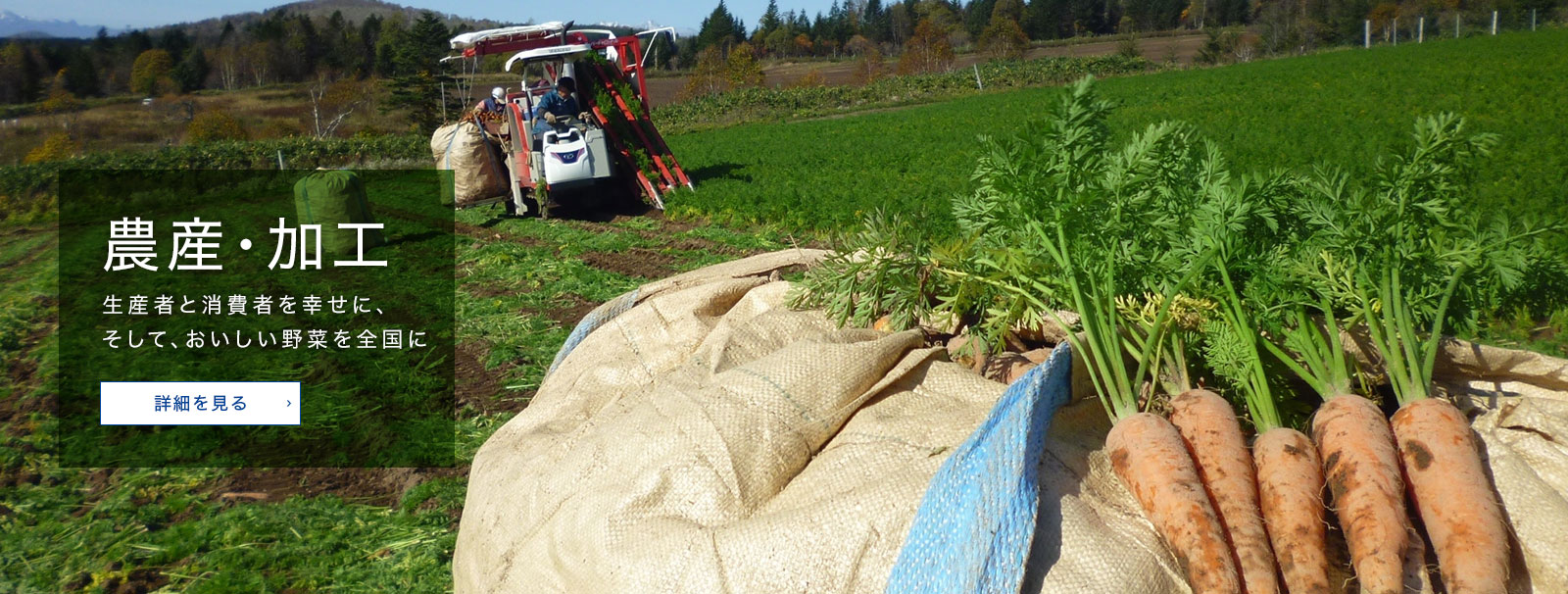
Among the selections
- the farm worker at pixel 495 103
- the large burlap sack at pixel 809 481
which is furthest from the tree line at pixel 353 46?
the large burlap sack at pixel 809 481

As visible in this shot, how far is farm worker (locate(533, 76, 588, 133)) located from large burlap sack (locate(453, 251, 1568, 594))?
10.6 m

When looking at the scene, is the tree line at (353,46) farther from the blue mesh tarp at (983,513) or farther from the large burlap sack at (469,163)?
the blue mesh tarp at (983,513)

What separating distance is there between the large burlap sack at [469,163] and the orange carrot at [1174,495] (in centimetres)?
1400

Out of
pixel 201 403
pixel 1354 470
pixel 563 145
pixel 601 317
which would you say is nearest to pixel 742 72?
pixel 563 145

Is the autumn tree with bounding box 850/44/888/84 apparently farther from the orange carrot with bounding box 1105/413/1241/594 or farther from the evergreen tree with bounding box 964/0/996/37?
the orange carrot with bounding box 1105/413/1241/594

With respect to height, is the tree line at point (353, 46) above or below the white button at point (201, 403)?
above

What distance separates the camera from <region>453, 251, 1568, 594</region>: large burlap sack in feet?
7.02

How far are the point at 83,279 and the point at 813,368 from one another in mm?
13244

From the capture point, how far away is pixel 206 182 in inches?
958

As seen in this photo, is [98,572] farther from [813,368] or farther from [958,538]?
[958,538]

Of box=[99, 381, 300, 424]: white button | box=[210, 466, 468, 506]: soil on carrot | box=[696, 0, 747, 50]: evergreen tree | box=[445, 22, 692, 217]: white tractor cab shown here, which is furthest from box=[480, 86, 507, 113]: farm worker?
box=[696, 0, 747, 50]: evergreen tree

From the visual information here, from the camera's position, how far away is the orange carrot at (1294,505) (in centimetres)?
213

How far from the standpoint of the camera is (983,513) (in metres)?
2.09

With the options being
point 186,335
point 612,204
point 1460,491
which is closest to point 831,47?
point 612,204
